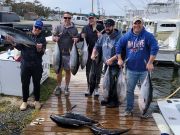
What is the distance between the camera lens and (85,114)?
6.77m

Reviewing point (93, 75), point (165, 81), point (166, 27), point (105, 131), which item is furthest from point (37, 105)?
point (166, 27)

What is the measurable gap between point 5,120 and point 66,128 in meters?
1.37

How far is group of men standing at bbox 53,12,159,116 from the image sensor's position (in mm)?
6097

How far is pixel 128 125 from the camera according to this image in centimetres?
614

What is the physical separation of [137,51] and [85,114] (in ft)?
5.28

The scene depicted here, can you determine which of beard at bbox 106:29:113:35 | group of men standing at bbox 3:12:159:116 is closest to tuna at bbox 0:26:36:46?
group of men standing at bbox 3:12:159:116

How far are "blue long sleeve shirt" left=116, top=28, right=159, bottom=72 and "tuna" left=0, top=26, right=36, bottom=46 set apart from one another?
1674 mm

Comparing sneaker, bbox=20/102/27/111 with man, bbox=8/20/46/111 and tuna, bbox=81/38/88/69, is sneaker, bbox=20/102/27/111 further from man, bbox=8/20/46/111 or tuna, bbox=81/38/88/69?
tuna, bbox=81/38/88/69

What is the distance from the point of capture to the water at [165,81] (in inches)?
526

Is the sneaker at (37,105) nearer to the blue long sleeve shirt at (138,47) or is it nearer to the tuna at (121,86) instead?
the tuna at (121,86)

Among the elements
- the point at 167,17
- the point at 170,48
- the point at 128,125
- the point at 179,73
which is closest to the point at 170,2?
the point at 167,17

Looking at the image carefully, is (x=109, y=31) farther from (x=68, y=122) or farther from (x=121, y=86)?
(x=68, y=122)

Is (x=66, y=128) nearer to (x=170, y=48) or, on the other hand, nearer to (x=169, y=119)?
(x=169, y=119)

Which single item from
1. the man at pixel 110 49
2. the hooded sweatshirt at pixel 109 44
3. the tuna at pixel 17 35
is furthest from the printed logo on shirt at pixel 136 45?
the tuna at pixel 17 35
